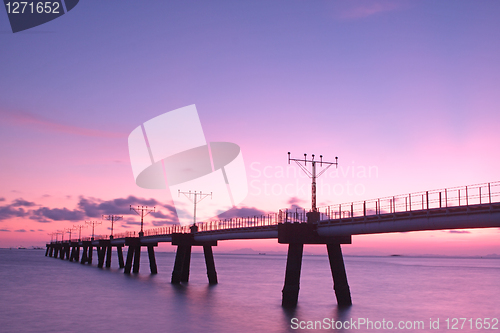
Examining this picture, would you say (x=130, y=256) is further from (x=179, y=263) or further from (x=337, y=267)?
(x=337, y=267)

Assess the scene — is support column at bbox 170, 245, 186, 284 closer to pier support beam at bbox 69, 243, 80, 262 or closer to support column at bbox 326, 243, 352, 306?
support column at bbox 326, 243, 352, 306

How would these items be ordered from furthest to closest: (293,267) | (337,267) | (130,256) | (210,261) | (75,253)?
(75,253) → (130,256) → (210,261) → (337,267) → (293,267)

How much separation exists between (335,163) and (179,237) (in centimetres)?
3193

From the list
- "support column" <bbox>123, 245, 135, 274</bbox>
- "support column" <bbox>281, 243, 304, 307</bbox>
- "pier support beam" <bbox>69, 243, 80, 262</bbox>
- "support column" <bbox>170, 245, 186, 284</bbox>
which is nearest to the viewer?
"support column" <bbox>281, 243, 304, 307</bbox>

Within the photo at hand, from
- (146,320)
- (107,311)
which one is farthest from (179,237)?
(146,320)

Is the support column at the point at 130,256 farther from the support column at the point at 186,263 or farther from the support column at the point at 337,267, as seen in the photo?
the support column at the point at 337,267

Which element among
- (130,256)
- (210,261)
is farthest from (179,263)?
(130,256)

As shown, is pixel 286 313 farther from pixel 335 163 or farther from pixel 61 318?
pixel 61 318

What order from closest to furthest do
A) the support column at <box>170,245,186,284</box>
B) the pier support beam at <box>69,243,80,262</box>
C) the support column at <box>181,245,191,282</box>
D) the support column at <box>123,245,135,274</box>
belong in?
the support column at <box>170,245,186,284</box>, the support column at <box>181,245,191,282</box>, the support column at <box>123,245,135,274</box>, the pier support beam at <box>69,243,80,262</box>

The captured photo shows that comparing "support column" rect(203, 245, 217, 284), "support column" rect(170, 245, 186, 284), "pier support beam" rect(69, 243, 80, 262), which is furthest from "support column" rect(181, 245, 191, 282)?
"pier support beam" rect(69, 243, 80, 262)

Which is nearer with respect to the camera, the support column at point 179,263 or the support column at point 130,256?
the support column at point 179,263

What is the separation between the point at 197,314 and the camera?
43.7 meters

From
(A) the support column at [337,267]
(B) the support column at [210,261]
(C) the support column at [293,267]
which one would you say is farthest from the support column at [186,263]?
(A) the support column at [337,267]

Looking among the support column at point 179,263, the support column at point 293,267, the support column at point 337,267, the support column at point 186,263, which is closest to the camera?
the support column at point 293,267
